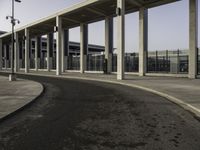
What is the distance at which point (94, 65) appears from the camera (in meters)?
43.4

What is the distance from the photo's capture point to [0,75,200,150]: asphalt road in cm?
591

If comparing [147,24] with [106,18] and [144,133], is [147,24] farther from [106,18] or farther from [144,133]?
[144,133]

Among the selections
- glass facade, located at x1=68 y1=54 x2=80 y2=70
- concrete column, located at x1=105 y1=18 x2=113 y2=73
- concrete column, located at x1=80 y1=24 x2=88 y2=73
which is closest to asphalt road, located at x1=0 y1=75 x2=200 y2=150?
concrete column, located at x1=105 y1=18 x2=113 y2=73

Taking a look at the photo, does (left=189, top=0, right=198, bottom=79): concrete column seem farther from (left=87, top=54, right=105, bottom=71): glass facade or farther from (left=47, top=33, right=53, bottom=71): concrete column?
(left=47, top=33, right=53, bottom=71): concrete column

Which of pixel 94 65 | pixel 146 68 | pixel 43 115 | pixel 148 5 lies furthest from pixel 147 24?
pixel 43 115

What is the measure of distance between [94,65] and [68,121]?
35.3 meters

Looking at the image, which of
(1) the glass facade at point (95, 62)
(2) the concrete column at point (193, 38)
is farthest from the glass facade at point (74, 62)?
(2) the concrete column at point (193, 38)

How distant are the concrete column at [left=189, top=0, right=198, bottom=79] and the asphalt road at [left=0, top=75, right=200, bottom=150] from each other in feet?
56.1

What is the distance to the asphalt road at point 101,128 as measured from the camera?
5910 mm

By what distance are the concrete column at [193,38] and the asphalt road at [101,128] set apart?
56.1ft

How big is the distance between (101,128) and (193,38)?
21.9 m

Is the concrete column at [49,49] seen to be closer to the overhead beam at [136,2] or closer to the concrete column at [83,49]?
the concrete column at [83,49]

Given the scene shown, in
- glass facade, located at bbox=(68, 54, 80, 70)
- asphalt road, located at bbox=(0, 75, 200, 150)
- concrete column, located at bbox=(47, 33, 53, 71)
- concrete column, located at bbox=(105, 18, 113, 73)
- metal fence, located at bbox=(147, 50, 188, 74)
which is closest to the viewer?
asphalt road, located at bbox=(0, 75, 200, 150)

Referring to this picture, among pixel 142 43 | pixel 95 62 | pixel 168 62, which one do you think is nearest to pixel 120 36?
pixel 142 43
